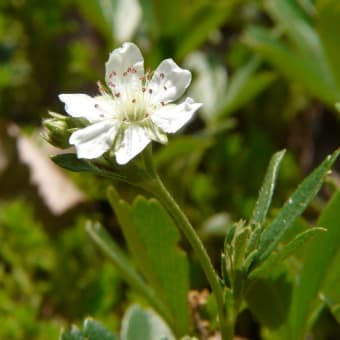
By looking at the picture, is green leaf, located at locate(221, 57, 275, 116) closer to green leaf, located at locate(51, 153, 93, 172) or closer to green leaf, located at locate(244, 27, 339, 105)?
green leaf, located at locate(244, 27, 339, 105)

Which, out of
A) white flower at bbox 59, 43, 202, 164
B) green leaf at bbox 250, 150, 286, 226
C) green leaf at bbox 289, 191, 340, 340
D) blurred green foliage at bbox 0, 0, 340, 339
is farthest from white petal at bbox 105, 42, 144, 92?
blurred green foliage at bbox 0, 0, 340, 339

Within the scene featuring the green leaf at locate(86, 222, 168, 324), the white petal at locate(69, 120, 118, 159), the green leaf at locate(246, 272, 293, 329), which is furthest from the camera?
the green leaf at locate(86, 222, 168, 324)

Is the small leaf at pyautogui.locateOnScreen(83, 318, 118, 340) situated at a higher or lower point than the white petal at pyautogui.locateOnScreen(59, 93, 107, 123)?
lower

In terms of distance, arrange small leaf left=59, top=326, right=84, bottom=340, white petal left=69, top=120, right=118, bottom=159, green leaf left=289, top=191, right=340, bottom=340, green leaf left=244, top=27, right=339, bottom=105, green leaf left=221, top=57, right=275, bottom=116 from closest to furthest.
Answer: white petal left=69, top=120, right=118, bottom=159 < small leaf left=59, top=326, right=84, bottom=340 < green leaf left=289, top=191, right=340, bottom=340 < green leaf left=244, top=27, right=339, bottom=105 < green leaf left=221, top=57, right=275, bottom=116

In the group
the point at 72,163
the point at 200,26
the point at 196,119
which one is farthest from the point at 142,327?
the point at 196,119

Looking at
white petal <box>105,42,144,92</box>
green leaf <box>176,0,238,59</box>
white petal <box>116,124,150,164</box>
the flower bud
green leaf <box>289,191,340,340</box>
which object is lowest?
green leaf <box>289,191,340,340</box>

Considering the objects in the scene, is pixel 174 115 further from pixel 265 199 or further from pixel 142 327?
pixel 142 327
